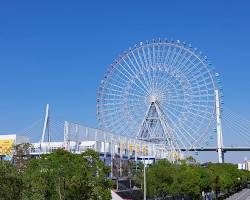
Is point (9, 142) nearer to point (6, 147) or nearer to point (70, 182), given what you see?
point (6, 147)

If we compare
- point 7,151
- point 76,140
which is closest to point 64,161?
point 76,140

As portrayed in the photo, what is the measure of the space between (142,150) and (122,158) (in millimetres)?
10309

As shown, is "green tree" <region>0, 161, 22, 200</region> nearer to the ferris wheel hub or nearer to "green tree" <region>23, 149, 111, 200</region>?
"green tree" <region>23, 149, 111, 200</region>

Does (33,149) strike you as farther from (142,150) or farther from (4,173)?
(4,173)

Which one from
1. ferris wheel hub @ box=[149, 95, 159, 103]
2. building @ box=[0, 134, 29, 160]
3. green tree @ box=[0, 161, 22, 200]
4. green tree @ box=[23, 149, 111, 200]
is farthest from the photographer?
ferris wheel hub @ box=[149, 95, 159, 103]

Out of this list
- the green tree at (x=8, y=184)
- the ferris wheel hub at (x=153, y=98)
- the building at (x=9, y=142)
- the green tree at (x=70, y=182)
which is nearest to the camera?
the green tree at (x=8, y=184)

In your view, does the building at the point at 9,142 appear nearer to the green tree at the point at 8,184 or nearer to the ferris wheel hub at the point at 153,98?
the ferris wheel hub at the point at 153,98

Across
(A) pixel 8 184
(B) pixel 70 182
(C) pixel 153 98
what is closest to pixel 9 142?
(C) pixel 153 98

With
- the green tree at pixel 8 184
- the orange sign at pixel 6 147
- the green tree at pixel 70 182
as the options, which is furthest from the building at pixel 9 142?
the green tree at pixel 8 184

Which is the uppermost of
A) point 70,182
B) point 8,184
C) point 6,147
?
point 6,147

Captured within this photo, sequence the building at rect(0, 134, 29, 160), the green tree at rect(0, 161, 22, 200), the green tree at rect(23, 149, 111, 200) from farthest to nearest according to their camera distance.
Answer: the building at rect(0, 134, 29, 160) → the green tree at rect(23, 149, 111, 200) → the green tree at rect(0, 161, 22, 200)

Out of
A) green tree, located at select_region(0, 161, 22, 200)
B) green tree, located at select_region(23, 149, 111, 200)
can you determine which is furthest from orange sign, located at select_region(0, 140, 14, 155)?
green tree, located at select_region(0, 161, 22, 200)

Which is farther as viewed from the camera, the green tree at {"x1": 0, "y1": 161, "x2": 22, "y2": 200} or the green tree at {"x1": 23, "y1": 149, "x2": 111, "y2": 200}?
the green tree at {"x1": 23, "y1": 149, "x2": 111, "y2": 200}

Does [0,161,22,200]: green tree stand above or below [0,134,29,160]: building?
below
